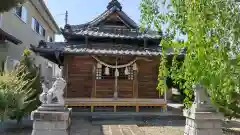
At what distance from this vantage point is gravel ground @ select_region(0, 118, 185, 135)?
287 inches

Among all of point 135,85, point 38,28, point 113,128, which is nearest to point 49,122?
point 113,128

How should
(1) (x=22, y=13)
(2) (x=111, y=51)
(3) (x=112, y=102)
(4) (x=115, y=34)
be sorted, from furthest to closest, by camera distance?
(1) (x=22, y=13) < (4) (x=115, y=34) < (3) (x=112, y=102) < (2) (x=111, y=51)

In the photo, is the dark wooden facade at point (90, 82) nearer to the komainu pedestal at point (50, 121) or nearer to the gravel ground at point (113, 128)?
the gravel ground at point (113, 128)

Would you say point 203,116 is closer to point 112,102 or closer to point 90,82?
point 112,102

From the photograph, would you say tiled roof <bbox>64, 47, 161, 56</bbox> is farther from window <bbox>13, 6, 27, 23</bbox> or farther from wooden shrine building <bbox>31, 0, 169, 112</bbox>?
window <bbox>13, 6, 27, 23</bbox>

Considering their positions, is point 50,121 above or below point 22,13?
below

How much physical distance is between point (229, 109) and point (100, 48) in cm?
666

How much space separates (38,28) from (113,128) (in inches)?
478

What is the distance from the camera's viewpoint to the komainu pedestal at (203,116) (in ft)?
A: 18.0

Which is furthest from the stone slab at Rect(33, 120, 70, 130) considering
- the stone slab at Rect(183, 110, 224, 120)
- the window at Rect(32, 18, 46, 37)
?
the window at Rect(32, 18, 46, 37)

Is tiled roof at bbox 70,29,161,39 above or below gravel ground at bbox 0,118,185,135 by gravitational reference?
above

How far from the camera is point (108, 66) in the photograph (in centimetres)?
1102

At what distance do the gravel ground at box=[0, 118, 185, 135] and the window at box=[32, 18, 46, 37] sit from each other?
30.6 feet

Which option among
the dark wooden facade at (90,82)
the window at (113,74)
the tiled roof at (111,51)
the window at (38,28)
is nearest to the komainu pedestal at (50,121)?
the tiled roof at (111,51)
